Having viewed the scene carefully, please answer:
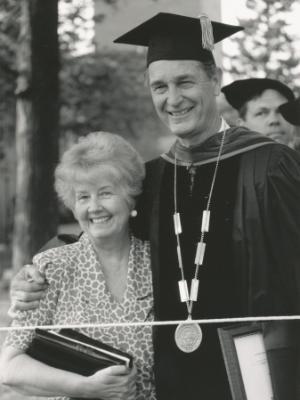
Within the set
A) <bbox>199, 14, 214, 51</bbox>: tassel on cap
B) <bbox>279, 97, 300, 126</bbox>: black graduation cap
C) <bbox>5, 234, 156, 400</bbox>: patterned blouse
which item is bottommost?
<bbox>5, 234, 156, 400</bbox>: patterned blouse

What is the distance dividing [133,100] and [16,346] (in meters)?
1.66

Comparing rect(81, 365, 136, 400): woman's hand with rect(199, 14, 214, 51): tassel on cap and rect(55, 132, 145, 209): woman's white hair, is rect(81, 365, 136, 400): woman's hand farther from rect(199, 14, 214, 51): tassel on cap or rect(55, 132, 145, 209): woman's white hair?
rect(199, 14, 214, 51): tassel on cap

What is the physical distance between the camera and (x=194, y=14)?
2.77 m

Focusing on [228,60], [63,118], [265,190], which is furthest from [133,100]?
[265,190]

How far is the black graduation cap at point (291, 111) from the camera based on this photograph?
9.47 feet

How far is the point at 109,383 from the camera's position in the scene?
2.04 meters

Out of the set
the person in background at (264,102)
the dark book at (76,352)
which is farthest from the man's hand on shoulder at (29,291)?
the person in background at (264,102)

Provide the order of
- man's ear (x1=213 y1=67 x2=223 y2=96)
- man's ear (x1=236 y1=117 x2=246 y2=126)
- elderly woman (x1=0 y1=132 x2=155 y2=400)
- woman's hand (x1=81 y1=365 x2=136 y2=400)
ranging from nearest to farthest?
woman's hand (x1=81 y1=365 x2=136 y2=400), elderly woman (x1=0 y1=132 x2=155 y2=400), man's ear (x1=213 y1=67 x2=223 y2=96), man's ear (x1=236 y1=117 x2=246 y2=126)

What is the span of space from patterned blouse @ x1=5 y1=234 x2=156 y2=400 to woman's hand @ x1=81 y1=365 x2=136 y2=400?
5.3 inches

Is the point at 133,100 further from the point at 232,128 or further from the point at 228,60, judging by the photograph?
the point at 232,128

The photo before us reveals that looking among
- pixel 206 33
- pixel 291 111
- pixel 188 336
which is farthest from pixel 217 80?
pixel 188 336

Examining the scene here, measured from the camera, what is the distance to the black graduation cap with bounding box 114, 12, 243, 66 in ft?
8.00

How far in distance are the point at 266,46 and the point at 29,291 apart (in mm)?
1724

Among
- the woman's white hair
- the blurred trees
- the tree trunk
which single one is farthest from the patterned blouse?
the blurred trees
